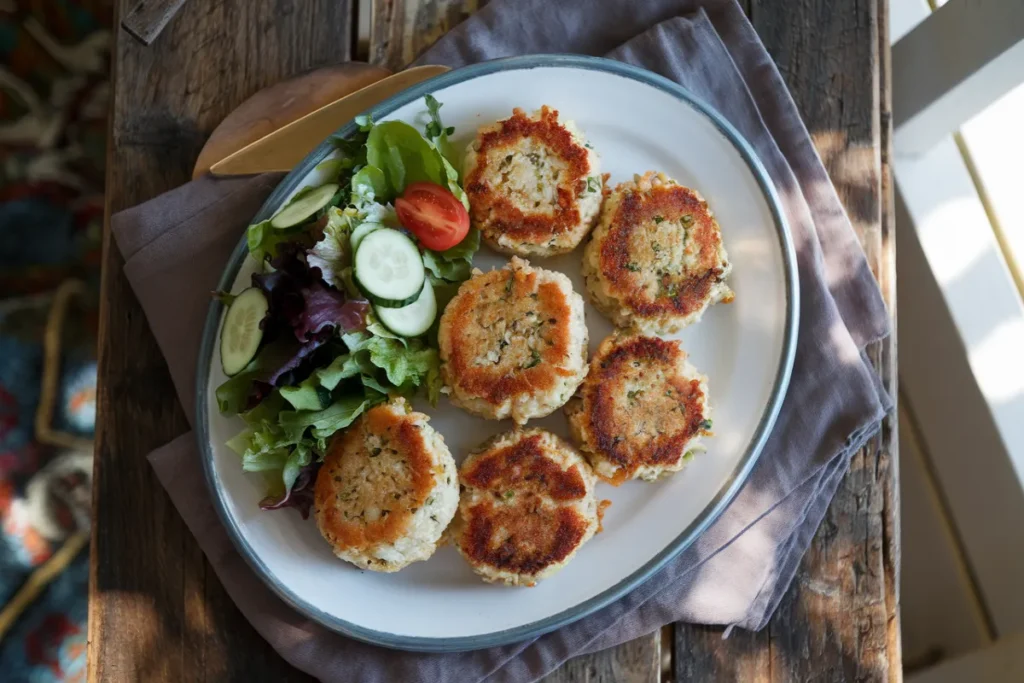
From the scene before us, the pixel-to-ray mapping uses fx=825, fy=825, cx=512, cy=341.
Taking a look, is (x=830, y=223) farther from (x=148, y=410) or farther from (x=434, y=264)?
(x=148, y=410)

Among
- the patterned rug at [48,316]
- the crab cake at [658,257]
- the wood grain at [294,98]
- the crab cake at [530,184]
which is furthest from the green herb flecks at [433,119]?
the patterned rug at [48,316]

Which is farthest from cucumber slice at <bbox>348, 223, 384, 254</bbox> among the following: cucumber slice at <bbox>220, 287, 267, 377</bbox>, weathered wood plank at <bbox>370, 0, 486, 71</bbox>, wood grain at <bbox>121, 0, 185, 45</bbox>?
wood grain at <bbox>121, 0, 185, 45</bbox>

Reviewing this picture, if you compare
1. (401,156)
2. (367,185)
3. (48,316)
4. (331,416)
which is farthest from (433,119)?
(48,316)

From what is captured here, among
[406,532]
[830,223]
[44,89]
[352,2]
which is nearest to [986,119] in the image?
[830,223]

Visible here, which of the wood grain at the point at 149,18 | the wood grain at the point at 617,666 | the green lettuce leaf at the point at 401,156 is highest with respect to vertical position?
the wood grain at the point at 149,18

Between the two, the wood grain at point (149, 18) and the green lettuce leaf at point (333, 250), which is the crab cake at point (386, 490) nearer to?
the green lettuce leaf at point (333, 250)

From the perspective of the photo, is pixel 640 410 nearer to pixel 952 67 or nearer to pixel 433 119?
pixel 433 119

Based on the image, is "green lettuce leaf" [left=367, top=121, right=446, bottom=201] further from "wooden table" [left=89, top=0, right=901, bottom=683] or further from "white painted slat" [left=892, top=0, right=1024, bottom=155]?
"white painted slat" [left=892, top=0, right=1024, bottom=155]

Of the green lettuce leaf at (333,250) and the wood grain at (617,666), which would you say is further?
the wood grain at (617,666)
